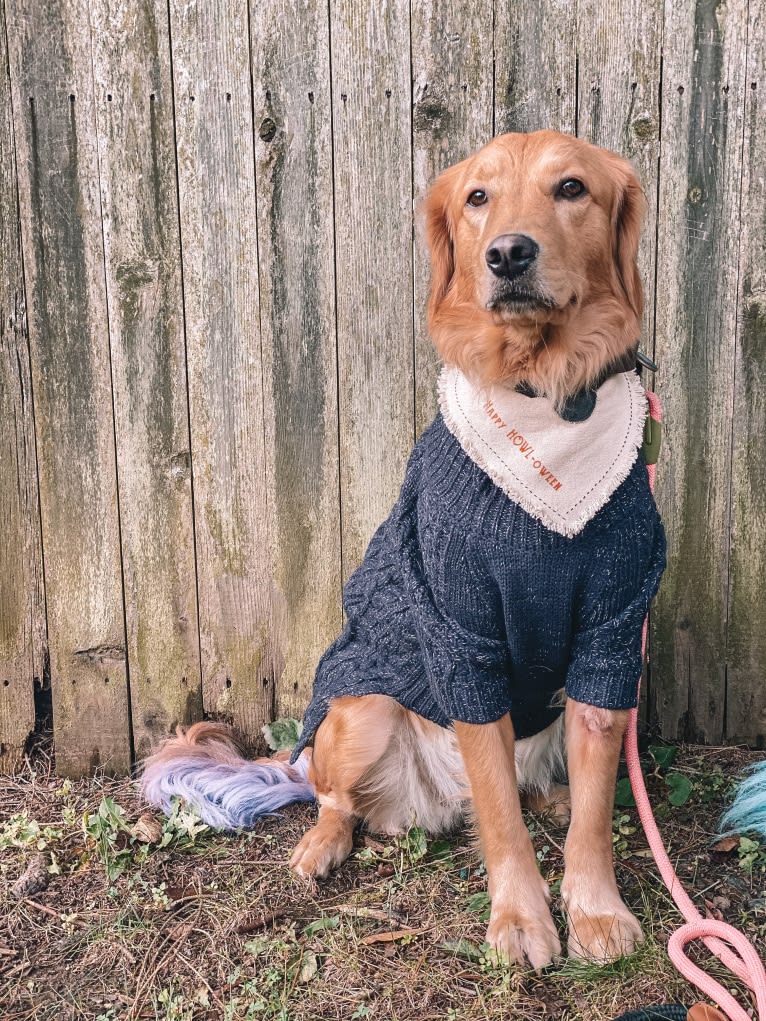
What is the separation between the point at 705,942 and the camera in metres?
1.98

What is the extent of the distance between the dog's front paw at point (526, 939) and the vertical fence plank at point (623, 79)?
194 centimetres

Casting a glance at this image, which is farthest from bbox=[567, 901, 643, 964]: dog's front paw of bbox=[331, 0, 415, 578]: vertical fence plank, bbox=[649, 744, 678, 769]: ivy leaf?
bbox=[331, 0, 415, 578]: vertical fence plank

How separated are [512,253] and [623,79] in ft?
3.51

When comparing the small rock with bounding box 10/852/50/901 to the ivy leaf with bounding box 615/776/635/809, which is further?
the ivy leaf with bounding box 615/776/635/809

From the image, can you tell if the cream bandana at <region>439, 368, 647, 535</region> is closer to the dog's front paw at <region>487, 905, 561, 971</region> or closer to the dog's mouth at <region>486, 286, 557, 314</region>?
the dog's mouth at <region>486, 286, 557, 314</region>

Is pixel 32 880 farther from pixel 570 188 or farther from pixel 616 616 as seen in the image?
pixel 570 188

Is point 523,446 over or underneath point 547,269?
underneath

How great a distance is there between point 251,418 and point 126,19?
1167mm

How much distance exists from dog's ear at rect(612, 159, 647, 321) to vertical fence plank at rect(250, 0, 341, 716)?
90 cm

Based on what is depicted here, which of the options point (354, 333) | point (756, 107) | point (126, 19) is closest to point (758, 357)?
point (756, 107)

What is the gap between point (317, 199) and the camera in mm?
2805

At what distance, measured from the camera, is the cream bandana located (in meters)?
2.04

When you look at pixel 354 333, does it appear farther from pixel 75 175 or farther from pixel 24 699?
pixel 24 699

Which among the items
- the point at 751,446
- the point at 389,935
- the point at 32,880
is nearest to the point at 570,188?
the point at 751,446
